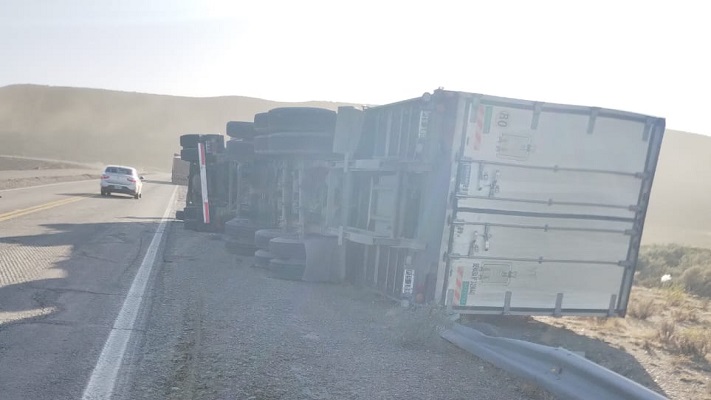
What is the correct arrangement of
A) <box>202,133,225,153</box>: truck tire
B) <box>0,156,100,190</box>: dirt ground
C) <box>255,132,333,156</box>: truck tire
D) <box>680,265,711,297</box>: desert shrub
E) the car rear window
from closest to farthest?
<box>255,132,333,156</box>: truck tire
<box>680,265,711,297</box>: desert shrub
<box>202,133,225,153</box>: truck tire
the car rear window
<box>0,156,100,190</box>: dirt ground

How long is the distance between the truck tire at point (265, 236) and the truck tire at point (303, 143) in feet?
4.25

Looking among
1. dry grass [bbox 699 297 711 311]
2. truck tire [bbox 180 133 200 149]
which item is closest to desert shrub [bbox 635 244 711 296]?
dry grass [bbox 699 297 711 311]

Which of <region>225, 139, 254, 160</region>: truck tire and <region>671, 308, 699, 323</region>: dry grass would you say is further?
<region>225, 139, 254, 160</region>: truck tire

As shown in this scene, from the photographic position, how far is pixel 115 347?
4.90 m

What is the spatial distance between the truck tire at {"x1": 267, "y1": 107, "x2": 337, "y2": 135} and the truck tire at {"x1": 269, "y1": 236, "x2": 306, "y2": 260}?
1.88 metres

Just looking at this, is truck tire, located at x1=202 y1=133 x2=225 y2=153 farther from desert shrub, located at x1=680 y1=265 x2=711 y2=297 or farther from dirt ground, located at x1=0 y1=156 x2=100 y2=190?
dirt ground, located at x1=0 y1=156 x2=100 y2=190

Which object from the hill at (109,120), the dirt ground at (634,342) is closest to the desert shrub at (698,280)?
the dirt ground at (634,342)

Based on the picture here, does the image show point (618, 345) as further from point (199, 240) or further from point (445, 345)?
point (199, 240)

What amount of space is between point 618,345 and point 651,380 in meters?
1.45

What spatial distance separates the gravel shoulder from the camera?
4.25 metres

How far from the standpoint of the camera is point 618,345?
6.87m

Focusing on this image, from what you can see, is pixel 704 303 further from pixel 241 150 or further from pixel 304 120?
pixel 241 150

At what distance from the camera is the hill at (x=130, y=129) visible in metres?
91.4

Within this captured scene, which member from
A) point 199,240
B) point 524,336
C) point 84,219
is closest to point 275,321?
point 524,336
